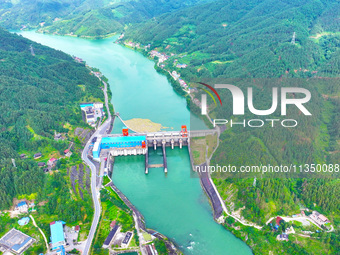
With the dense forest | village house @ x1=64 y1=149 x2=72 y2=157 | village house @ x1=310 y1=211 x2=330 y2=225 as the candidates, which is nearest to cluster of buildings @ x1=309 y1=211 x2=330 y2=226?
village house @ x1=310 y1=211 x2=330 y2=225

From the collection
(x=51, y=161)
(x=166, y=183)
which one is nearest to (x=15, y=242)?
(x=51, y=161)

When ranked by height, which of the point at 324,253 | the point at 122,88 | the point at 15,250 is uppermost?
the point at 122,88

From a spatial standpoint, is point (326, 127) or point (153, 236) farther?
point (326, 127)

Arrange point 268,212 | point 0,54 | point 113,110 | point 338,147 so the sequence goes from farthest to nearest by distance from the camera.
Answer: point 0,54 < point 113,110 < point 338,147 < point 268,212

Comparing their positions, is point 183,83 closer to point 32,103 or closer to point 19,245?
point 32,103

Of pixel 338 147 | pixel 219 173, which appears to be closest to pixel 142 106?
pixel 219 173

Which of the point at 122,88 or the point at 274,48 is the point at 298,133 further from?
the point at 122,88

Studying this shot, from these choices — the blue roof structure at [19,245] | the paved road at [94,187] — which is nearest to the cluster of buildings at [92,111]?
the paved road at [94,187]
